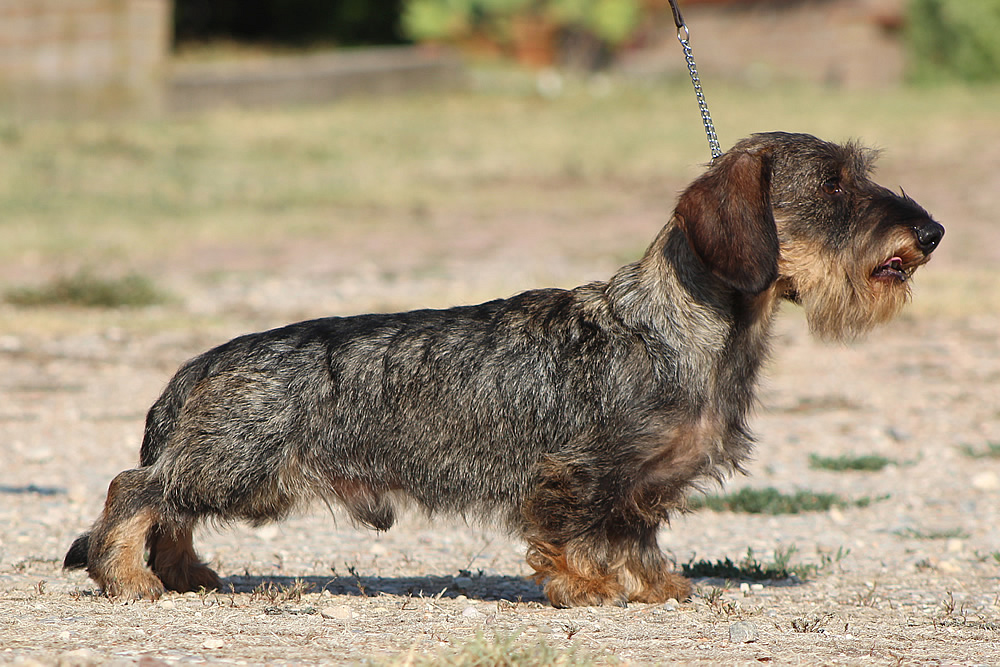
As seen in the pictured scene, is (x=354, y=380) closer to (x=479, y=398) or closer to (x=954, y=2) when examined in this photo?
(x=479, y=398)

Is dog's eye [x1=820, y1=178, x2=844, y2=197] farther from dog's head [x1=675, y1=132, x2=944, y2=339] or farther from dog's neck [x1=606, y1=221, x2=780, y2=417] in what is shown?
dog's neck [x1=606, y1=221, x2=780, y2=417]

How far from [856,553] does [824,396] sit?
3.94 metres

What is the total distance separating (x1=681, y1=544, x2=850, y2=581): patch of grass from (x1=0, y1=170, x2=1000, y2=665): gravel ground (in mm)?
70

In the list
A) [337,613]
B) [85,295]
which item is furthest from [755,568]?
[85,295]

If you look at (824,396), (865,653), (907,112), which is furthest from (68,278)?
(907,112)

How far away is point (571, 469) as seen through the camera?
5.08 metres

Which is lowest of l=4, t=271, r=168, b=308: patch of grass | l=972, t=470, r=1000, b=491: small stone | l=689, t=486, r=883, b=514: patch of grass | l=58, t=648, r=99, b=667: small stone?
l=58, t=648, r=99, b=667: small stone

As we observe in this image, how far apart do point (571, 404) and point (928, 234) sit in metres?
1.49

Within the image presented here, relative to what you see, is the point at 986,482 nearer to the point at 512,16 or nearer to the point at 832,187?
the point at 832,187

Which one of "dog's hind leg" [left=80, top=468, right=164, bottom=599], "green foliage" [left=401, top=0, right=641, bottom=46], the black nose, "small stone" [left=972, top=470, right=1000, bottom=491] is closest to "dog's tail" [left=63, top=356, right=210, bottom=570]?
"dog's hind leg" [left=80, top=468, right=164, bottom=599]

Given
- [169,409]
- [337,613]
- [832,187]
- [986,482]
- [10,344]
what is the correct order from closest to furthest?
1. [337,613]
2. [832,187]
3. [169,409]
4. [986,482]
5. [10,344]

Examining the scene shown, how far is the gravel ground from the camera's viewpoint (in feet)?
15.3

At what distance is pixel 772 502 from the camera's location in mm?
7469

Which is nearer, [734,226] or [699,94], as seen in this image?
[734,226]
